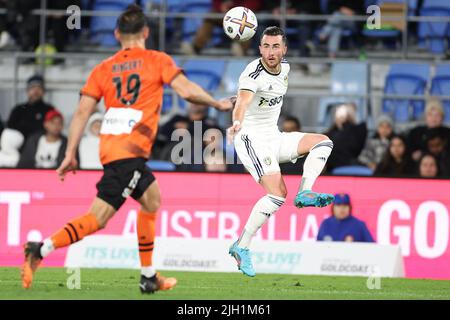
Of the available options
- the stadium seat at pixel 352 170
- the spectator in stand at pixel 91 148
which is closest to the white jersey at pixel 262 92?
the stadium seat at pixel 352 170

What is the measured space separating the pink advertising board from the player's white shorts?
4250mm

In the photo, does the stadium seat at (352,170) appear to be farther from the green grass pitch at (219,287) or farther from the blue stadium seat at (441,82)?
the green grass pitch at (219,287)

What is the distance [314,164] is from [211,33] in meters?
9.48

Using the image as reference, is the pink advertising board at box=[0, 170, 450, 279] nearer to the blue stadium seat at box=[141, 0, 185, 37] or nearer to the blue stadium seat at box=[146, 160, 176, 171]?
the blue stadium seat at box=[146, 160, 176, 171]

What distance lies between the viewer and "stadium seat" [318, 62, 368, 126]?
20.4 meters

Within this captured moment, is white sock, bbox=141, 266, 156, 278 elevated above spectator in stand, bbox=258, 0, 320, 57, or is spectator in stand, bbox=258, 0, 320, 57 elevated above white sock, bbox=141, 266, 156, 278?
spectator in stand, bbox=258, 0, 320, 57

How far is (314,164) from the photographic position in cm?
1347

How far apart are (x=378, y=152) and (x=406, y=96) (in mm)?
1123

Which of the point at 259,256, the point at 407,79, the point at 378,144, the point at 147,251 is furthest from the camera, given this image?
the point at 407,79

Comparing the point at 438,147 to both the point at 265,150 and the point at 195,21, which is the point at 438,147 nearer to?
the point at 195,21

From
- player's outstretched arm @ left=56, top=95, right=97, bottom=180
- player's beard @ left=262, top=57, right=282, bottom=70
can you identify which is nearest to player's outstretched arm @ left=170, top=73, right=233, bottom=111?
player's outstretched arm @ left=56, top=95, right=97, bottom=180

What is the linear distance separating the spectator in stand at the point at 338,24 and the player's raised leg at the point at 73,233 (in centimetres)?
1157

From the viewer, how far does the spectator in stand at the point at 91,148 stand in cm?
1914

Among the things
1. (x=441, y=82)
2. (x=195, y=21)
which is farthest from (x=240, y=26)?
(x=195, y=21)
